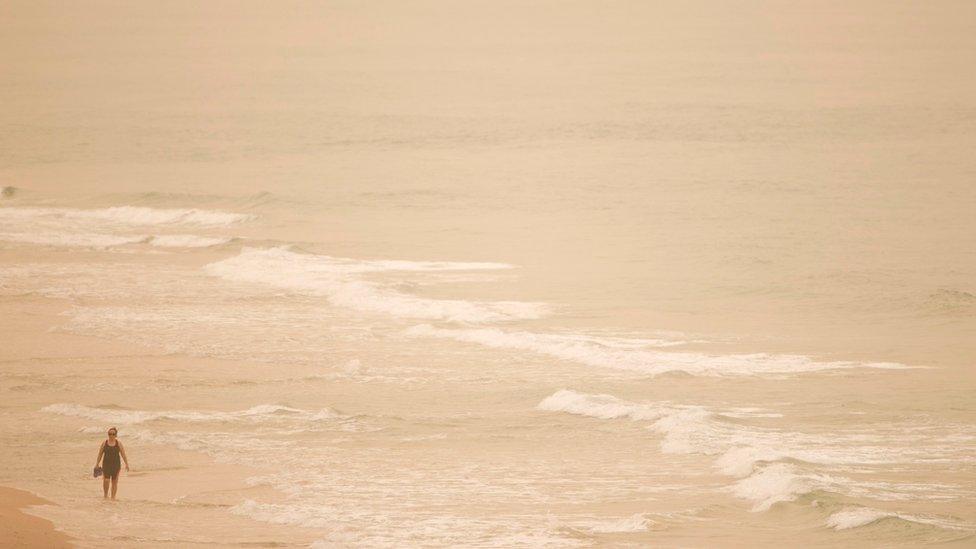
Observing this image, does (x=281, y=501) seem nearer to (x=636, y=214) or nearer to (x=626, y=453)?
(x=626, y=453)

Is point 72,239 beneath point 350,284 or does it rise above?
above

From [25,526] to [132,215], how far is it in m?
35.0

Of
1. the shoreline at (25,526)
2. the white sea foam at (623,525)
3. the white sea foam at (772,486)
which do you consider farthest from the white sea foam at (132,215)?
the white sea foam at (623,525)

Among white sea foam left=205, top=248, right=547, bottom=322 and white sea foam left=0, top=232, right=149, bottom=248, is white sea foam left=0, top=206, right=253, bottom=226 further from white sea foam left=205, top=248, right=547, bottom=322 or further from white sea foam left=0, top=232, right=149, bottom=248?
white sea foam left=205, top=248, right=547, bottom=322

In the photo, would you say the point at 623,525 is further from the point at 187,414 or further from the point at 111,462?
the point at 187,414

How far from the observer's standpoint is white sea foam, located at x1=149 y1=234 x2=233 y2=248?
42.4 metres

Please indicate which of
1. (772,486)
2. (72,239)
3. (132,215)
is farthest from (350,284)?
(772,486)

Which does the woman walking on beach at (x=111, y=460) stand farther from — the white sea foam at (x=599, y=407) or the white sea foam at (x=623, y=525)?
the white sea foam at (x=599, y=407)

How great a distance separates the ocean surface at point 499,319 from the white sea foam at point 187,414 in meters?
0.08

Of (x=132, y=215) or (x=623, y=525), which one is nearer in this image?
(x=623, y=525)

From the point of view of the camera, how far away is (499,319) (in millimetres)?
31859

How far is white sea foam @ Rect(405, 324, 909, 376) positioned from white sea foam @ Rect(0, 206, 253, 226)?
2199cm

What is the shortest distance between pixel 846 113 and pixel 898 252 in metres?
42.5

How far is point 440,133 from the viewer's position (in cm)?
8200
